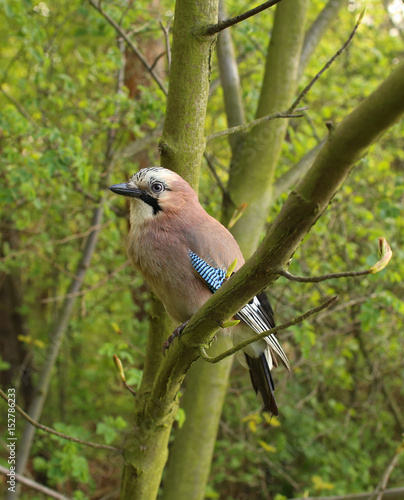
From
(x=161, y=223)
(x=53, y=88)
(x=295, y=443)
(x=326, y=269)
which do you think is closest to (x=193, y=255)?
(x=161, y=223)

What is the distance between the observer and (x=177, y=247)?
253cm

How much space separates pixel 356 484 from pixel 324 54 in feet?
16.8

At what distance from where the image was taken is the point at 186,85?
2.11 m

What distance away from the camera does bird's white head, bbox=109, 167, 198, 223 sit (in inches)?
98.3

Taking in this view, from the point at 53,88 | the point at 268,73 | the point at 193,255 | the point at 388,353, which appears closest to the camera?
the point at 193,255

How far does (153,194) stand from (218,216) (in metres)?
1.70

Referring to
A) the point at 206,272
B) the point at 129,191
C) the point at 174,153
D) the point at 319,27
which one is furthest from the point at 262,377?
the point at 319,27

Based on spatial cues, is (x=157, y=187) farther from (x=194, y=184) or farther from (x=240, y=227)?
(x=240, y=227)

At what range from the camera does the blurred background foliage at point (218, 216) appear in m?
4.30

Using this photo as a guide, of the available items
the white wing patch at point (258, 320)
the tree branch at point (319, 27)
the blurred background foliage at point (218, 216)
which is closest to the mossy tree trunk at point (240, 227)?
the blurred background foliage at point (218, 216)

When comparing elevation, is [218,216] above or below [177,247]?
above

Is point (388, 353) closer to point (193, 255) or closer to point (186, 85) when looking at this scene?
point (193, 255)

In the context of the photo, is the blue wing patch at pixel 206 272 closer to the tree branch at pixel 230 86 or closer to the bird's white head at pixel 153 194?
the bird's white head at pixel 153 194

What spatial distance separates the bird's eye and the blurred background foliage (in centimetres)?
108
